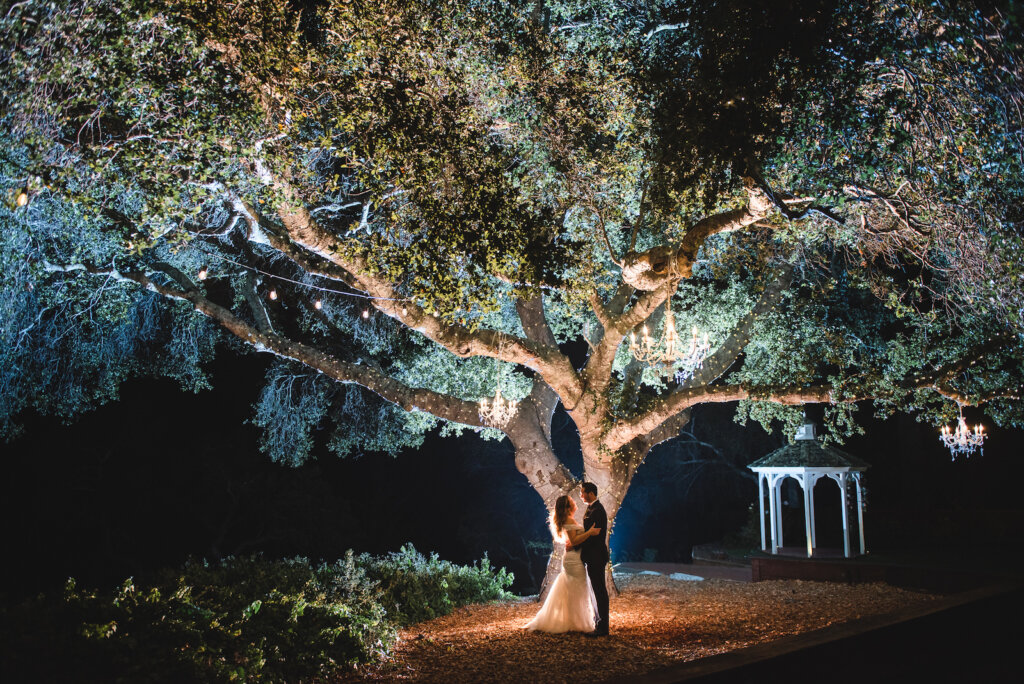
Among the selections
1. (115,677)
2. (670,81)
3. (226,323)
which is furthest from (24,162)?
(670,81)

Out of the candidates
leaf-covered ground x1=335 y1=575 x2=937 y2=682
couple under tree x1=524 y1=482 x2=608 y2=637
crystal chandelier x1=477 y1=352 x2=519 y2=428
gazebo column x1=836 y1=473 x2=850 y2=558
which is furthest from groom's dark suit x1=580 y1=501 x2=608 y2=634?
gazebo column x1=836 y1=473 x2=850 y2=558

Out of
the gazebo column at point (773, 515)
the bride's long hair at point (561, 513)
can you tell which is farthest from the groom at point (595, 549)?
the gazebo column at point (773, 515)

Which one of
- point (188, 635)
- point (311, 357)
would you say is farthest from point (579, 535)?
point (311, 357)

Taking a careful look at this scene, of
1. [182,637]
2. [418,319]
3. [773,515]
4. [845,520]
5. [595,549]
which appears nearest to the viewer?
[182,637]

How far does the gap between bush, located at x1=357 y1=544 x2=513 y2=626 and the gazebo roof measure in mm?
7682

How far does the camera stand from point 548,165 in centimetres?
986

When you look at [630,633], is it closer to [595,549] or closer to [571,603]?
[571,603]

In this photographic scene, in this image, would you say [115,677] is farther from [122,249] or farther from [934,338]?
[934,338]

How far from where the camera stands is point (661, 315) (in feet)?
39.3

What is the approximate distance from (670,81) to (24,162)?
26.4 feet

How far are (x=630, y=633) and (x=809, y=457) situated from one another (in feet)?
33.3

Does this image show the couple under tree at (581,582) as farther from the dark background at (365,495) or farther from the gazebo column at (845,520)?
the dark background at (365,495)

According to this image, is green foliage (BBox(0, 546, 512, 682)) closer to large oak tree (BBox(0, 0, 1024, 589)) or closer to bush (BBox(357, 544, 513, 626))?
bush (BBox(357, 544, 513, 626))

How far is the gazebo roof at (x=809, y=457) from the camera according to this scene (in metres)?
16.0
